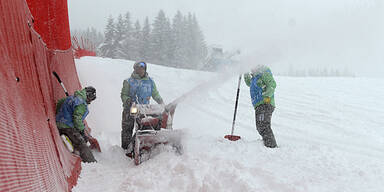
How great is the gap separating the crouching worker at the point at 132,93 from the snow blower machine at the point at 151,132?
67cm

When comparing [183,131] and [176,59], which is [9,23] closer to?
[183,131]

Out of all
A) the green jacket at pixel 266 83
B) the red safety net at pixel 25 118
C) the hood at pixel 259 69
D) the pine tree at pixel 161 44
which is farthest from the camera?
the pine tree at pixel 161 44

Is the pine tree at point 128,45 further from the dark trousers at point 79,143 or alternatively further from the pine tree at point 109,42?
the dark trousers at point 79,143

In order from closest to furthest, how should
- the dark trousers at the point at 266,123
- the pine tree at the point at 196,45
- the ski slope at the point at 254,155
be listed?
the ski slope at the point at 254,155 → the dark trousers at the point at 266,123 → the pine tree at the point at 196,45

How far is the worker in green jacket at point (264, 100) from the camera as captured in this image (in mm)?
5902

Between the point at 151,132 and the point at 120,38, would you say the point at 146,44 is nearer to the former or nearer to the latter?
the point at 120,38

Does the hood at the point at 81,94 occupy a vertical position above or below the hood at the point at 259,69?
below

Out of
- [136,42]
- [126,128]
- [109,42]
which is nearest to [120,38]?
[109,42]

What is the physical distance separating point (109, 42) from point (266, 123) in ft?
134

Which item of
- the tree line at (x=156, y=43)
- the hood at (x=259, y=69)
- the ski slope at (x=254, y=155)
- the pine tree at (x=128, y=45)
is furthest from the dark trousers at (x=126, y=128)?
the pine tree at (x=128, y=45)

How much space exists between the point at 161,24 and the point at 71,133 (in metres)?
40.4

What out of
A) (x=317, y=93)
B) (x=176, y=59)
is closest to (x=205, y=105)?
(x=317, y=93)

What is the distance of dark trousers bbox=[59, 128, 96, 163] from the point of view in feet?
16.5

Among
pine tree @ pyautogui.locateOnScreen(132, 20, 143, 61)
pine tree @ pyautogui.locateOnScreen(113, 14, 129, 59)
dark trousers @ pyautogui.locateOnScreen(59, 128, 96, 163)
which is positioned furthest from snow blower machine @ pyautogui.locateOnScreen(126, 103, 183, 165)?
pine tree @ pyautogui.locateOnScreen(113, 14, 129, 59)
